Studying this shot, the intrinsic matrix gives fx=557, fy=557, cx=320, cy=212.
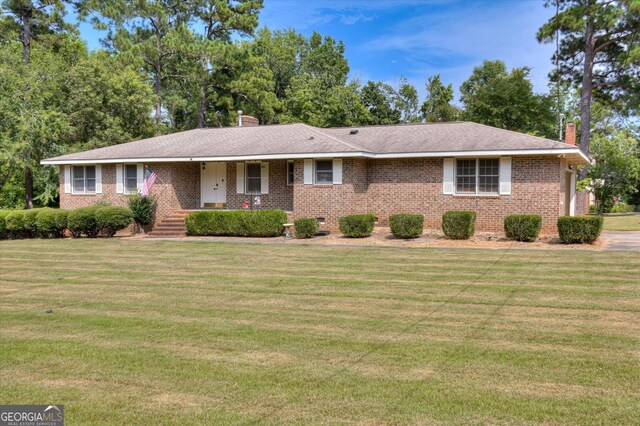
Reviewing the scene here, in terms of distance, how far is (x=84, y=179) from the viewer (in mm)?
25250

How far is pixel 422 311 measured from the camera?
8414 millimetres

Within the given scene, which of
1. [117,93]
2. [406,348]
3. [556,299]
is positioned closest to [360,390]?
[406,348]

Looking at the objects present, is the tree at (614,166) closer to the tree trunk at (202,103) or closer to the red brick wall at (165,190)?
the tree trunk at (202,103)

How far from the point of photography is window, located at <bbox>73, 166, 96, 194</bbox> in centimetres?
2508

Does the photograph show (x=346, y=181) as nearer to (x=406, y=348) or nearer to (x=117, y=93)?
(x=406, y=348)

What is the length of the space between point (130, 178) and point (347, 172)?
1012 centimetres

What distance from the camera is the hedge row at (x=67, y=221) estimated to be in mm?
21594

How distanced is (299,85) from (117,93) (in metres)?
17.5

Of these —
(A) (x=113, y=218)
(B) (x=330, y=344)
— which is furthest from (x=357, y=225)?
(B) (x=330, y=344)

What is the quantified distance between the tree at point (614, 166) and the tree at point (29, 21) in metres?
39.9

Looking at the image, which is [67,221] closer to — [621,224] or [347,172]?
[347,172]

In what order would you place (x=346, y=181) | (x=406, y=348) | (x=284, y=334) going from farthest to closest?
(x=346, y=181)
(x=284, y=334)
(x=406, y=348)

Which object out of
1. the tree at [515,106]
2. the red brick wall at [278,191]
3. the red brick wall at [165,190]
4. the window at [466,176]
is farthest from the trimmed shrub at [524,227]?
the tree at [515,106]

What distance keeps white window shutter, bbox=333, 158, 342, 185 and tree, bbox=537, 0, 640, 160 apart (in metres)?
17.1
